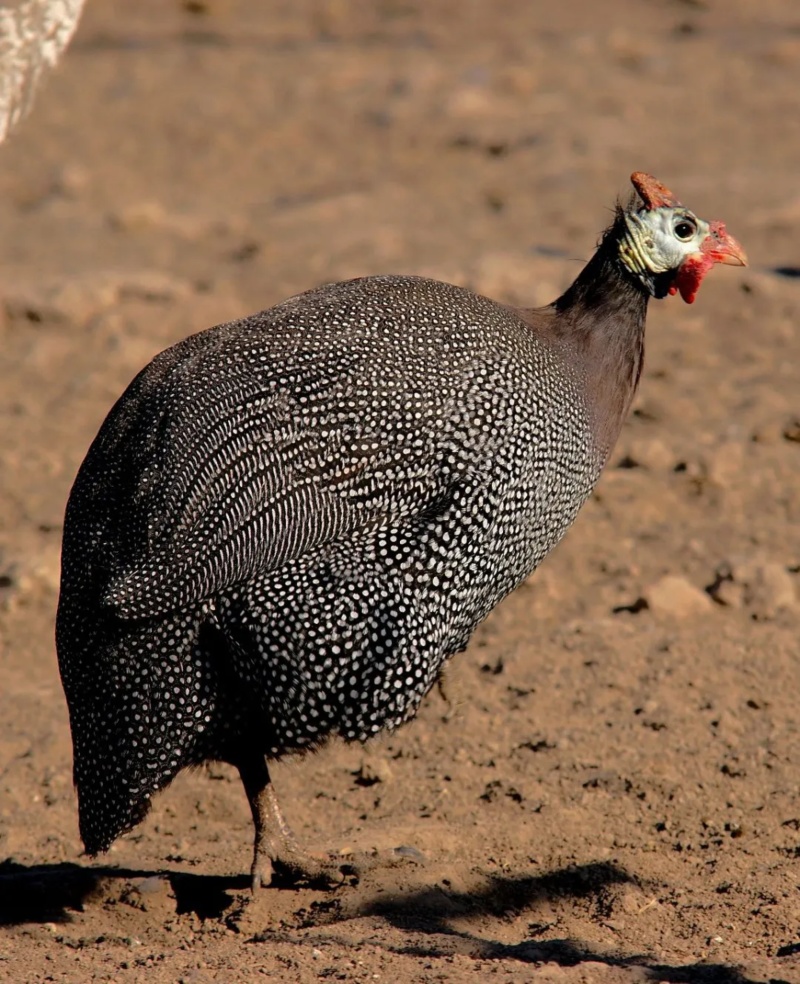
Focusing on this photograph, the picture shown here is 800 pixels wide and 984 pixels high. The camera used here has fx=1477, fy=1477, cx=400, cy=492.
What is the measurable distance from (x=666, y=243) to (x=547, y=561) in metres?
1.75

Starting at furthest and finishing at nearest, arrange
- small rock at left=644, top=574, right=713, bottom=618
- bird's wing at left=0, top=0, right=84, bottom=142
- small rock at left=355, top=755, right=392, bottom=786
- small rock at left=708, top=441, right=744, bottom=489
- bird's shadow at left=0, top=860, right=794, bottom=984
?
small rock at left=708, top=441, right=744, bottom=489 → small rock at left=644, top=574, right=713, bottom=618 → bird's wing at left=0, top=0, right=84, bottom=142 → small rock at left=355, top=755, right=392, bottom=786 → bird's shadow at left=0, top=860, right=794, bottom=984

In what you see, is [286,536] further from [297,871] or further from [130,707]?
[297,871]

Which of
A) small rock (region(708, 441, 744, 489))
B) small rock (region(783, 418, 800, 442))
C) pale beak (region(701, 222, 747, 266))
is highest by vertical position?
pale beak (region(701, 222, 747, 266))

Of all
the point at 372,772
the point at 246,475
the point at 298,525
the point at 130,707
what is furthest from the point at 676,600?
the point at 130,707

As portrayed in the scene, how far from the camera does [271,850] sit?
4.13m

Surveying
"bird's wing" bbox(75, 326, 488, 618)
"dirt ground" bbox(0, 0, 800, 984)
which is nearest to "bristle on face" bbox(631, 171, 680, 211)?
"bird's wing" bbox(75, 326, 488, 618)

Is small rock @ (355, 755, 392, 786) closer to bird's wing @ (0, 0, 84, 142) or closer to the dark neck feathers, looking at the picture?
the dark neck feathers

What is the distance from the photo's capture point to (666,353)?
7512 millimetres

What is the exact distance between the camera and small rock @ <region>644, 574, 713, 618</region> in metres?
5.43

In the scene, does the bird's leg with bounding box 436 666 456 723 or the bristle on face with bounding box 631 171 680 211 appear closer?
the bristle on face with bounding box 631 171 680 211

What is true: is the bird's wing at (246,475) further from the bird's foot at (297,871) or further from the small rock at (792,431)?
the small rock at (792,431)

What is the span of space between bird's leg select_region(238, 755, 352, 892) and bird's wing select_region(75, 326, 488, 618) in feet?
2.20

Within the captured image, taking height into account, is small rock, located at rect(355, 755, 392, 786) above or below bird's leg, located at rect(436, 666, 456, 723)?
below

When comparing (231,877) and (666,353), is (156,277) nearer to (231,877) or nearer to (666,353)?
(666,353)
